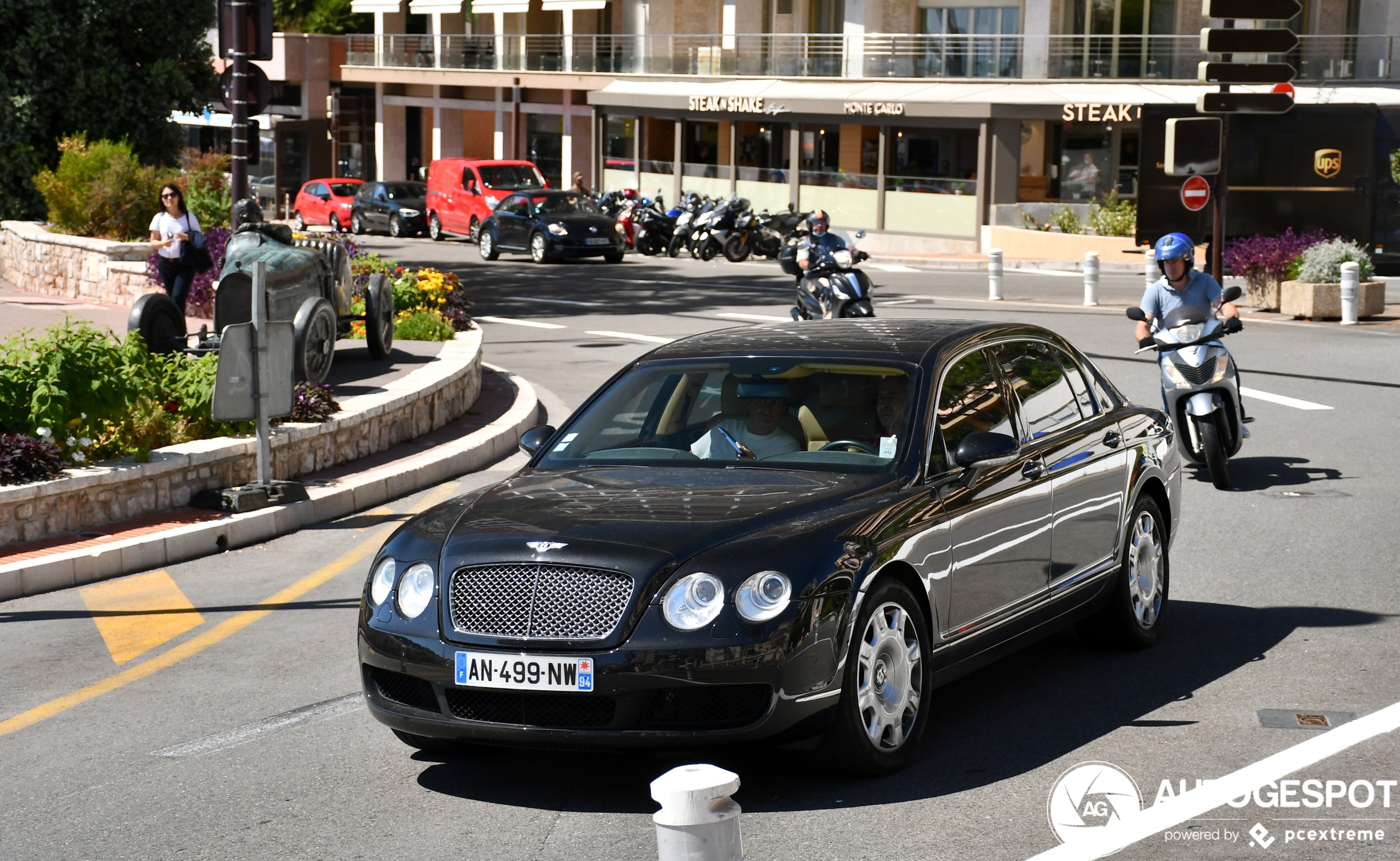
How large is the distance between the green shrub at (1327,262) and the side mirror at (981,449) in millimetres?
19226

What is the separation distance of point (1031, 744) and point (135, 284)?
17325 millimetres

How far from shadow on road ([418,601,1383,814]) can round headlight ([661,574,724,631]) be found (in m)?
0.44

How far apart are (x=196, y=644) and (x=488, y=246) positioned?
30693 millimetres

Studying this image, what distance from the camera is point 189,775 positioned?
6172 millimetres

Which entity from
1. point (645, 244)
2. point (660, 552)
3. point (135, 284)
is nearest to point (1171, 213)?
point (645, 244)

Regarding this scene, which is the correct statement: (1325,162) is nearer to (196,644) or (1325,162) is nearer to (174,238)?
(174,238)

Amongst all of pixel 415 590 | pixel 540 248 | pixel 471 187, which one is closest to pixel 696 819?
pixel 415 590

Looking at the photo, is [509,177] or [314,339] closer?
[314,339]

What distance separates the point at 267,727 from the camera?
22.2 feet

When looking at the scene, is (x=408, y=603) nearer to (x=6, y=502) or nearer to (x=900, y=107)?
(x=6, y=502)

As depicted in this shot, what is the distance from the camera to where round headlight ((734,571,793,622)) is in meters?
5.58

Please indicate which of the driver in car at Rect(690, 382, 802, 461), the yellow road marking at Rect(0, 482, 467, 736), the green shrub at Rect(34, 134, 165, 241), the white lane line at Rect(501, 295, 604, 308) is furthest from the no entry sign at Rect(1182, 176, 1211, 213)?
the driver in car at Rect(690, 382, 802, 461)

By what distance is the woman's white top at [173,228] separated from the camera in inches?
703

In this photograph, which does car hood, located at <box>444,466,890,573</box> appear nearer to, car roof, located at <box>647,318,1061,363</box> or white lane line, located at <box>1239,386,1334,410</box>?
car roof, located at <box>647,318,1061,363</box>
